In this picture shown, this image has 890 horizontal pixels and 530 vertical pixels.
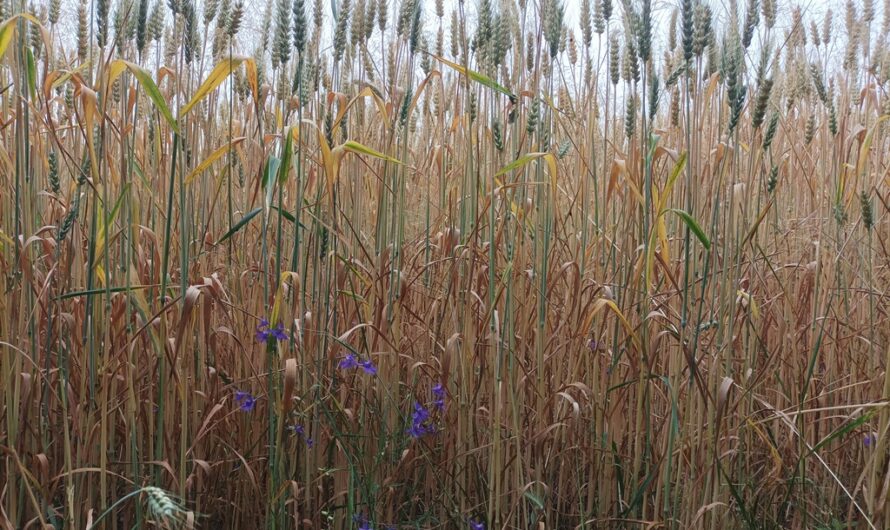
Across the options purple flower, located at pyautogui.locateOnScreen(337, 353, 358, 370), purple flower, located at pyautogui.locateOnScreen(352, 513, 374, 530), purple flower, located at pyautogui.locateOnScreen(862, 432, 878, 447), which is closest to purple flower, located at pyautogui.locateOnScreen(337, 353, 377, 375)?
purple flower, located at pyautogui.locateOnScreen(337, 353, 358, 370)

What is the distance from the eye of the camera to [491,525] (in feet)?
5.08

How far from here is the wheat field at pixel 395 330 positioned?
1420 millimetres

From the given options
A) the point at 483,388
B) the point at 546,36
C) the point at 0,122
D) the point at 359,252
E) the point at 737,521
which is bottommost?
the point at 737,521

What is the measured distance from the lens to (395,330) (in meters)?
1.73

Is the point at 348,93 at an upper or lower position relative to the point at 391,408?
upper

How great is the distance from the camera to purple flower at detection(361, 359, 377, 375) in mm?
1647

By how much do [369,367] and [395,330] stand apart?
4.3 inches

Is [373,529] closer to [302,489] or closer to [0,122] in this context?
[302,489]

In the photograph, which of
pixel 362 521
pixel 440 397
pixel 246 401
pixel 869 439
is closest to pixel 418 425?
pixel 440 397

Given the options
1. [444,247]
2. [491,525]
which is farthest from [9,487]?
[444,247]

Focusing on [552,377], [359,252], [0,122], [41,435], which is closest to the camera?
[41,435]

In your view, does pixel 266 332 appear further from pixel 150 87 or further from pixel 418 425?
pixel 150 87

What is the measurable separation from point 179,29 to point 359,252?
83 centimetres

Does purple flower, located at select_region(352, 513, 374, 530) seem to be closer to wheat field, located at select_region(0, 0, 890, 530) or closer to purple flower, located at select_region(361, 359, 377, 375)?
wheat field, located at select_region(0, 0, 890, 530)
